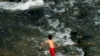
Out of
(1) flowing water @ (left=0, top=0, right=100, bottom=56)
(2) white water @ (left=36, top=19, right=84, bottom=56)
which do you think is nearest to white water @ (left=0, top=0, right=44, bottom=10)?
(1) flowing water @ (left=0, top=0, right=100, bottom=56)

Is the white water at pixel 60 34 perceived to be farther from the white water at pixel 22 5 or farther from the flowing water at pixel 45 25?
the white water at pixel 22 5

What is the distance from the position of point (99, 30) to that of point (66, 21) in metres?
2.86

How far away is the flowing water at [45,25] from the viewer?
19.8 metres

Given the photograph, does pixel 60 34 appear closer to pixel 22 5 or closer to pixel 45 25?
pixel 45 25

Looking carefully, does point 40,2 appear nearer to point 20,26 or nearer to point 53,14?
point 53,14

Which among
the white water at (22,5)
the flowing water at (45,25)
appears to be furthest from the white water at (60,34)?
the white water at (22,5)

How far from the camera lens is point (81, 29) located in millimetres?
22594

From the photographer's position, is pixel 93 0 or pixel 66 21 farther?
pixel 93 0

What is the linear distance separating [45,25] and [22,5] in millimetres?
5387

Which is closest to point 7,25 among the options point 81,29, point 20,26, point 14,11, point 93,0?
point 20,26

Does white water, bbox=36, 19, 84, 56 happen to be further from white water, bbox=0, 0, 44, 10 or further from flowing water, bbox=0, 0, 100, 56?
white water, bbox=0, 0, 44, 10

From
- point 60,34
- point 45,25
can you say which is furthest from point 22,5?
point 60,34

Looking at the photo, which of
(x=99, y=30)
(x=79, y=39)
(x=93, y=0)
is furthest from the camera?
(x=93, y=0)

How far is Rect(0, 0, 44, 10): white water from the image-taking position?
27.5m
